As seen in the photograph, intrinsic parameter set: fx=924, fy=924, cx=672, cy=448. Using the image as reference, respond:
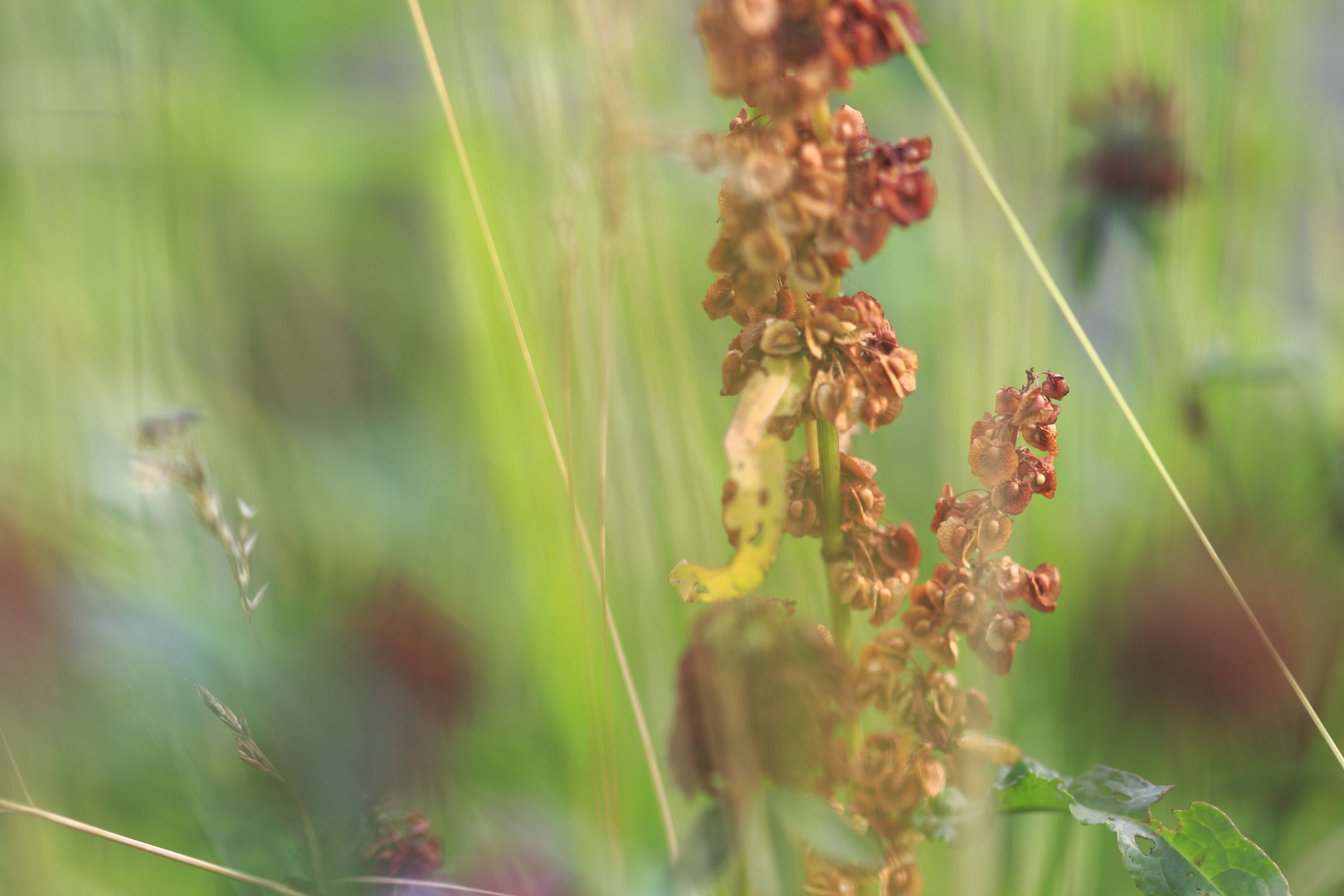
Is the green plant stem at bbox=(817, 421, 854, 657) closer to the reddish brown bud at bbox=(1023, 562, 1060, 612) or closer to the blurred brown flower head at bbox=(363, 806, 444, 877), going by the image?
the reddish brown bud at bbox=(1023, 562, 1060, 612)

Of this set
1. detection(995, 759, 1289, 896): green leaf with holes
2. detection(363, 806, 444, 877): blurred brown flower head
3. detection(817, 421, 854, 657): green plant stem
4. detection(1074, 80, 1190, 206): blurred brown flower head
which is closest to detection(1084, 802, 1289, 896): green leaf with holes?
detection(995, 759, 1289, 896): green leaf with holes

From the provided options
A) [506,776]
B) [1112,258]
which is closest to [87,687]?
[506,776]

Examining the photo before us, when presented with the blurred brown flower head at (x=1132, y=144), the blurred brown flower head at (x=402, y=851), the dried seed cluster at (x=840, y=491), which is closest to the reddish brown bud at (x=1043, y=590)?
the dried seed cluster at (x=840, y=491)

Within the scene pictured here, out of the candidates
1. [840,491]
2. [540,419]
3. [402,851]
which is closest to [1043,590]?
[840,491]

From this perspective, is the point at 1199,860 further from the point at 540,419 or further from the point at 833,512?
the point at 540,419

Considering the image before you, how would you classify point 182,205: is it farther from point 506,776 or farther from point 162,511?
Result: point 506,776

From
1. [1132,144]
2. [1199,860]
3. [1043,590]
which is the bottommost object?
[1199,860]
